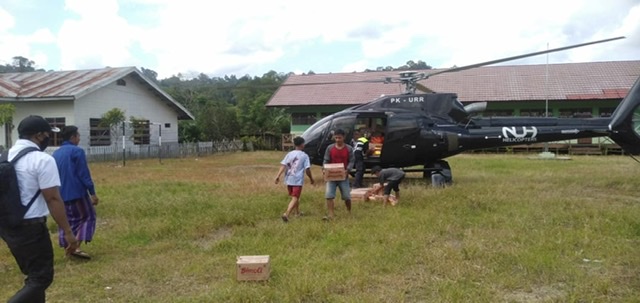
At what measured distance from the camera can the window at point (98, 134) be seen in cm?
2539

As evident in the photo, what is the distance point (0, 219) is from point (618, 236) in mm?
7149

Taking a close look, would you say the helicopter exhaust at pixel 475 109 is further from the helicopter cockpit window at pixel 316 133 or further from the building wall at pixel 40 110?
the building wall at pixel 40 110

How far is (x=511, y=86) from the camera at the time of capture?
3164 cm

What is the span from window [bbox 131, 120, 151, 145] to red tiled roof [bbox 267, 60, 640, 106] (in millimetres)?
8398

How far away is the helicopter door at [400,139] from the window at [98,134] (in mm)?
17323

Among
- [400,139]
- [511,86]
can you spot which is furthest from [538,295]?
[511,86]

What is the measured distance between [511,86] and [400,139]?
21474mm

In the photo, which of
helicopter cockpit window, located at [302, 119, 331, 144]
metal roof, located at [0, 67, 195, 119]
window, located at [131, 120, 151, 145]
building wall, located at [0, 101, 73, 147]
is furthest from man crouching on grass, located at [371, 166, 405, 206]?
window, located at [131, 120, 151, 145]

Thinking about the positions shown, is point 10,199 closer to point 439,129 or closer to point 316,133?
point 316,133

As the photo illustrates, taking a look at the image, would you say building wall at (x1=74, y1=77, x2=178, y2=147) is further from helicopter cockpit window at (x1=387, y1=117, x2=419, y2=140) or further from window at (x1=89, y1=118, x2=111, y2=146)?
helicopter cockpit window at (x1=387, y1=117, x2=419, y2=140)

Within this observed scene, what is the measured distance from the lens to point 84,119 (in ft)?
81.4

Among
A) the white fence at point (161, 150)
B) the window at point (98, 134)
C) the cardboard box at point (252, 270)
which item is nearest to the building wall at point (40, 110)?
the window at point (98, 134)

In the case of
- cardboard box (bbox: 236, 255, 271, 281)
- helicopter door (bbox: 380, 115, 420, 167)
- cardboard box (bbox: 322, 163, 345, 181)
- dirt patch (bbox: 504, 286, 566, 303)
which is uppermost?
helicopter door (bbox: 380, 115, 420, 167)

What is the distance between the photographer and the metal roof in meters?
23.6
